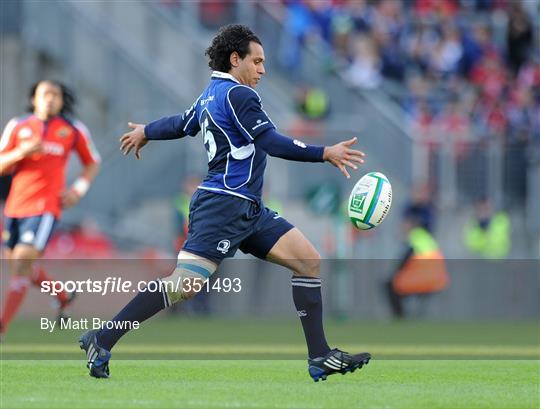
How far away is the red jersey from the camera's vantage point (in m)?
13.6

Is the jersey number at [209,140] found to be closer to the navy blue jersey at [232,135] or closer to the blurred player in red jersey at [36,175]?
the navy blue jersey at [232,135]

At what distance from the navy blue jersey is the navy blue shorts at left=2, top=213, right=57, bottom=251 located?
13.0 feet

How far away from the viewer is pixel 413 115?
23.7 m

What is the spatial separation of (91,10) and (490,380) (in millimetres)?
14206

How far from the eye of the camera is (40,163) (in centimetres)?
1385

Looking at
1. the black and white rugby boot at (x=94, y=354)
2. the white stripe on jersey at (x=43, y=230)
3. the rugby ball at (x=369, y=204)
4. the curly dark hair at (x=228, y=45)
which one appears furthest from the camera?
the white stripe on jersey at (x=43, y=230)

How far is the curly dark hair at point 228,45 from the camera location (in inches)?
390

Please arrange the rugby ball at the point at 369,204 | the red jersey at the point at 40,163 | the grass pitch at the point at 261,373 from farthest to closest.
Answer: the red jersey at the point at 40,163 → the rugby ball at the point at 369,204 → the grass pitch at the point at 261,373

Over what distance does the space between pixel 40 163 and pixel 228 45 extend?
14.6ft

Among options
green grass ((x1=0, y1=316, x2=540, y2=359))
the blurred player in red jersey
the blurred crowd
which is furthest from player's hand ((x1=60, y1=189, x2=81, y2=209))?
the blurred crowd

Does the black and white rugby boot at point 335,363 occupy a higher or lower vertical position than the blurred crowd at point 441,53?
lower

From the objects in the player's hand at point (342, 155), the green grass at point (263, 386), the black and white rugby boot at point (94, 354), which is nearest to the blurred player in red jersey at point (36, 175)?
the green grass at point (263, 386)

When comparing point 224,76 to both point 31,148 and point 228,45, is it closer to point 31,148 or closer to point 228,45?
point 228,45

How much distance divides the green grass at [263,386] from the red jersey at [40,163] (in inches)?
108
